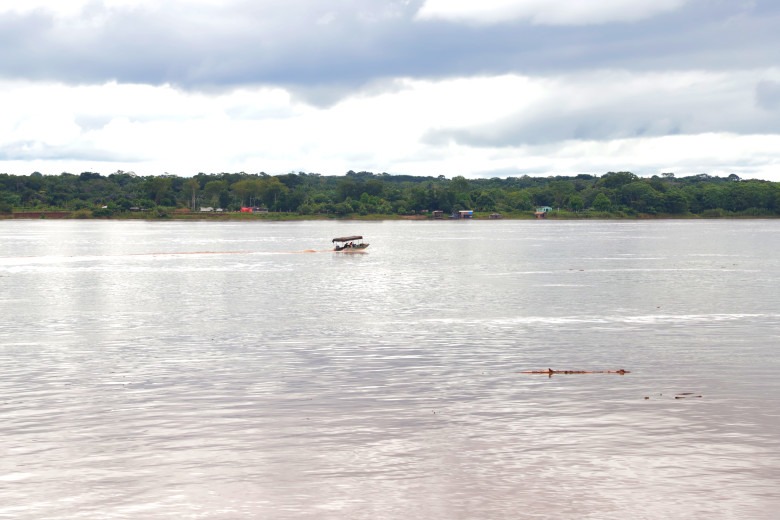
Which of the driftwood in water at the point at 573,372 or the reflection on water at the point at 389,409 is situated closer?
the reflection on water at the point at 389,409

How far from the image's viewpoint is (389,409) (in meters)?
25.0

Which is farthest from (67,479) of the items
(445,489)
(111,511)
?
(445,489)

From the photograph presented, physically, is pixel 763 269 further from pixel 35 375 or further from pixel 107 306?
pixel 35 375

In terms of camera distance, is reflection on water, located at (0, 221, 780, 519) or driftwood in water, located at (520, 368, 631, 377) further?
driftwood in water, located at (520, 368, 631, 377)

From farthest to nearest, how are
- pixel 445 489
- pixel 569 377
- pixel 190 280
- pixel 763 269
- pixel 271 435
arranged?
1. pixel 763 269
2. pixel 190 280
3. pixel 569 377
4. pixel 271 435
5. pixel 445 489

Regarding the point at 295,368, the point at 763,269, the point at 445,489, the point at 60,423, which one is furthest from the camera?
the point at 763,269

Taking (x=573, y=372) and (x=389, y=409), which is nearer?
(x=389, y=409)

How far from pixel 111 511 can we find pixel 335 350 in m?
20.2

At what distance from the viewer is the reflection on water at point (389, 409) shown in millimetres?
17453

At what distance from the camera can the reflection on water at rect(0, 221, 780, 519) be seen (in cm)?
1745

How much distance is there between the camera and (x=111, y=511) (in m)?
16.7

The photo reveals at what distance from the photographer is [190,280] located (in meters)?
77.4

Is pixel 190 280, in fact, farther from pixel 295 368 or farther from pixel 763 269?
pixel 763 269

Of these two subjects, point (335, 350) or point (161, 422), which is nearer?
point (161, 422)
